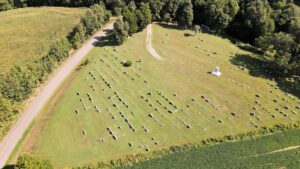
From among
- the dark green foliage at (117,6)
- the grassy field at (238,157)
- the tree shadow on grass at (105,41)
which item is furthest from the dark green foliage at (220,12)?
the grassy field at (238,157)

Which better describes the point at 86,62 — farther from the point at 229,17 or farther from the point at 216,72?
the point at 229,17

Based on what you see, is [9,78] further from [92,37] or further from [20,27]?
[20,27]

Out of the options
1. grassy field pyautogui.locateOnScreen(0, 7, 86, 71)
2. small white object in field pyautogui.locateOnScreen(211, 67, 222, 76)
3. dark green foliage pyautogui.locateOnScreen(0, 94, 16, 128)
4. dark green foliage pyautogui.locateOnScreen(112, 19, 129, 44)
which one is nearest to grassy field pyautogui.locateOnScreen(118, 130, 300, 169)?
small white object in field pyautogui.locateOnScreen(211, 67, 222, 76)

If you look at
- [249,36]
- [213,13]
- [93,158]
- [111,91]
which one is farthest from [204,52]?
[93,158]

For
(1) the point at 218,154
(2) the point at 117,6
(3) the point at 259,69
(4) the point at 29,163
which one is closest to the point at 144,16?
(2) the point at 117,6

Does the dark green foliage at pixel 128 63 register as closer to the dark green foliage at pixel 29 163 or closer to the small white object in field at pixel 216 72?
the small white object in field at pixel 216 72

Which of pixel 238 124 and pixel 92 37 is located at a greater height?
pixel 92 37

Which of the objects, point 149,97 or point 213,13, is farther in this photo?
point 213,13
